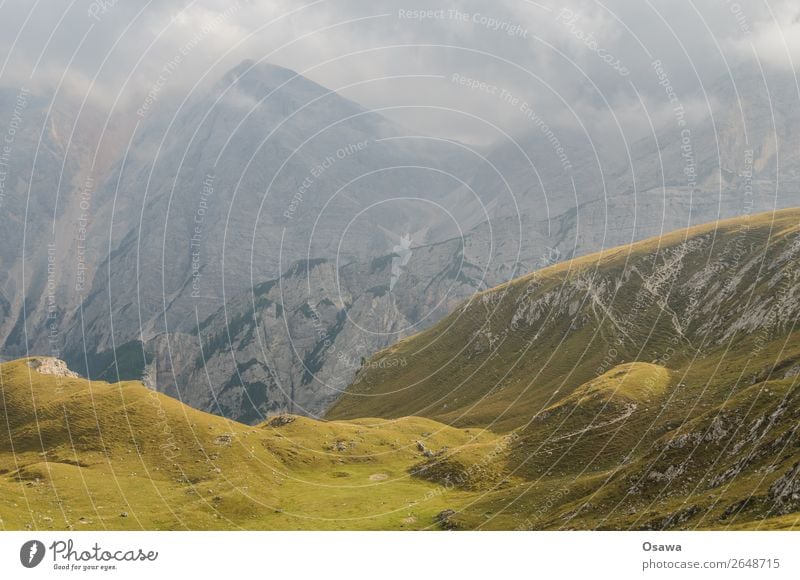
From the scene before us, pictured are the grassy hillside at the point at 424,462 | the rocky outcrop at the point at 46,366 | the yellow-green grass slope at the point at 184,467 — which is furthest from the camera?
the rocky outcrop at the point at 46,366

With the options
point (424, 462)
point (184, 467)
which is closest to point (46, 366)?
point (184, 467)

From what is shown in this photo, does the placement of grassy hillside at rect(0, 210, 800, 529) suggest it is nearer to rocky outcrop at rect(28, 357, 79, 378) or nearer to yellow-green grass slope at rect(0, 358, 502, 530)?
yellow-green grass slope at rect(0, 358, 502, 530)

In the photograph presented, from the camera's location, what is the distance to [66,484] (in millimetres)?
100625

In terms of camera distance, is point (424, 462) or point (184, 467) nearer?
point (184, 467)

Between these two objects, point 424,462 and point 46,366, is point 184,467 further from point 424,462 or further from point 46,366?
point 46,366

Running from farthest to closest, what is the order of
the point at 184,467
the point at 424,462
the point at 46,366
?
the point at 46,366 < the point at 424,462 < the point at 184,467

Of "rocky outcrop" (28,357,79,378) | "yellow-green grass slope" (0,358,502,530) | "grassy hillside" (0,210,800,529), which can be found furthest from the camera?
"rocky outcrop" (28,357,79,378)

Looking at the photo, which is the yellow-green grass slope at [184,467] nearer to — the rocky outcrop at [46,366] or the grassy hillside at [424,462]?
the grassy hillside at [424,462]

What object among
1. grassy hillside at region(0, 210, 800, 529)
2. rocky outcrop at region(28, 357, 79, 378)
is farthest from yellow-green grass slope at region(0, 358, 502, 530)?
rocky outcrop at region(28, 357, 79, 378)

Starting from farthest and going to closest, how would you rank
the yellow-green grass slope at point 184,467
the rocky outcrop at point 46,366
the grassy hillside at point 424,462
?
the rocky outcrop at point 46,366 → the yellow-green grass slope at point 184,467 → the grassy hillside at point 424,462

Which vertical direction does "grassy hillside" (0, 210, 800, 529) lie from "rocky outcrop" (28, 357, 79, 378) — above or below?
below

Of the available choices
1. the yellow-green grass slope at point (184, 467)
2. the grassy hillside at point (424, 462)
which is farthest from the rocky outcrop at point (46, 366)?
the yellow-green grass slope at point (184, 467)

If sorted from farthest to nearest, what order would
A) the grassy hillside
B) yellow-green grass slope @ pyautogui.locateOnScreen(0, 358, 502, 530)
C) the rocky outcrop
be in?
the rocky outcrop, yellow-green grass slope @ pyautogui.locateOnScreen(0, 358, 502, 530), the grassy hillside
